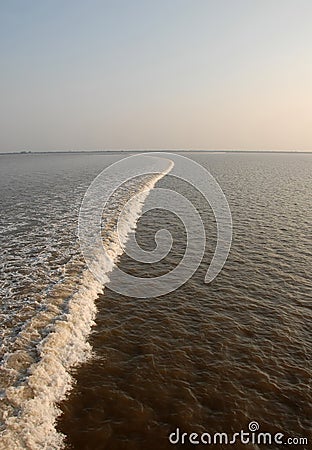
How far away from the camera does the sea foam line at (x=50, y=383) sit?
7812 millimetres

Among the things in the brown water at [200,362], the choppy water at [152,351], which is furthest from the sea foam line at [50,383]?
A: the brown water at [200,362]

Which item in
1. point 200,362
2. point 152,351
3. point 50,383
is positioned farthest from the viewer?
point 152,351

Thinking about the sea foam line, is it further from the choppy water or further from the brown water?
the brown water

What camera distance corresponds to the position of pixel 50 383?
31.5 feet

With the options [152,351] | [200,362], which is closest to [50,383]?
[152,351]

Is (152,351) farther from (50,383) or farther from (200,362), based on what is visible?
(50,383)

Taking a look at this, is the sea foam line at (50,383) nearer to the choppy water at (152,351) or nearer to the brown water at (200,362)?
the choppy water at (152,351)

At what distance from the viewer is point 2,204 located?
114 feet

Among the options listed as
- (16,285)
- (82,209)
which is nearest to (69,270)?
(16,285)

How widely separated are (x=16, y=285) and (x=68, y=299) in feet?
10.6

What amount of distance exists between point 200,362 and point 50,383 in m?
4.96

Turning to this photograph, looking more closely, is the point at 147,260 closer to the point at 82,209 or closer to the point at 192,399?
the point at 192,399

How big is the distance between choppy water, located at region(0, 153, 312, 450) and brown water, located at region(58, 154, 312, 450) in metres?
0.04

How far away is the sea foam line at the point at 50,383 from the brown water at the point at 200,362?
14.2 inches
